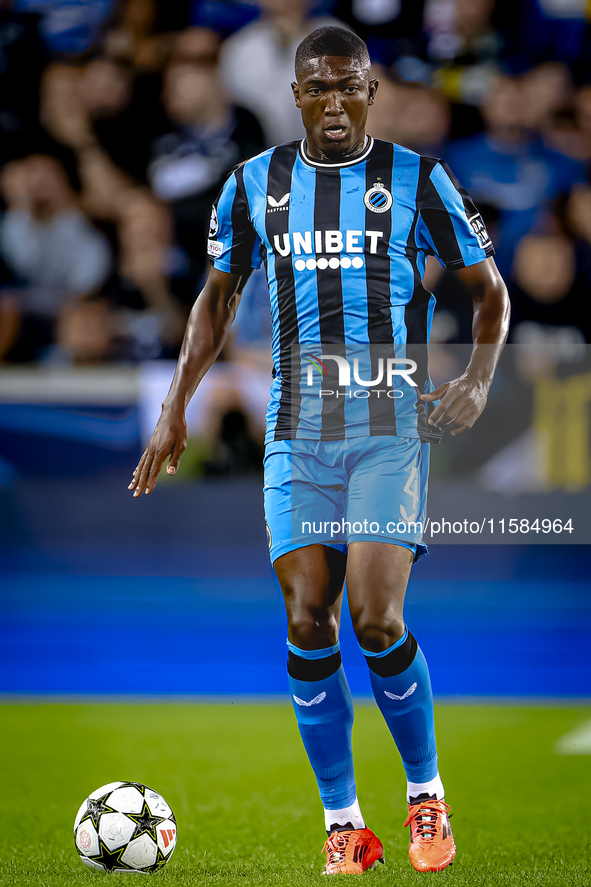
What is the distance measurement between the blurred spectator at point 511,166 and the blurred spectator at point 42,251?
2605mm

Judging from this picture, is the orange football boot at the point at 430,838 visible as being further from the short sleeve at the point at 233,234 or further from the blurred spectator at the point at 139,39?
the blurred spectator at the point at 139,39

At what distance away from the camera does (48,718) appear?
14.1 feet

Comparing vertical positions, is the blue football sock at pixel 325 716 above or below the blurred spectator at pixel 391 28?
below

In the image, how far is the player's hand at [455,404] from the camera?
274 centimetres

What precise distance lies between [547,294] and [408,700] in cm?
368

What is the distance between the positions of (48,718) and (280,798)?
1534 millimetres

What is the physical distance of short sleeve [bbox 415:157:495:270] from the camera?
284 cm

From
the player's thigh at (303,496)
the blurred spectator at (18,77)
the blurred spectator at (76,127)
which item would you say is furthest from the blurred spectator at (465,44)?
the player's thigh at (303,496)

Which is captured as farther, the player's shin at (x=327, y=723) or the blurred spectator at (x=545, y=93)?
the blurred spectator at (x=545, y=93)

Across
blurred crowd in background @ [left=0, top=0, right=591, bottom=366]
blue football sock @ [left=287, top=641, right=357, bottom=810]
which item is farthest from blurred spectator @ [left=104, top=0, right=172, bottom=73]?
blue football sock @ [left=287, top=641, right=357, bottom=810]

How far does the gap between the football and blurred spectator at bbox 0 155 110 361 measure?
428 cm

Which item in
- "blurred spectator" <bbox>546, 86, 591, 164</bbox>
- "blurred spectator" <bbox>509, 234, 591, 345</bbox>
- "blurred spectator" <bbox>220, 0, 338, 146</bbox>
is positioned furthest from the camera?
"blurred spectator" <bbox>546, 86, 591, 164</bbox>

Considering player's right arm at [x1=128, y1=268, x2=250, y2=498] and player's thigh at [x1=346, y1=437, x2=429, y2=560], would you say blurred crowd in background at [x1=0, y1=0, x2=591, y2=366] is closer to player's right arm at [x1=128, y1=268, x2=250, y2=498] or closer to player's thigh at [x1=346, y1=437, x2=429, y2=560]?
player's right arm at [x1=128, y1=268, x2=250, y2=498]

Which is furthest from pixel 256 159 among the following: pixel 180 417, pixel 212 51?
pixel 212 51
